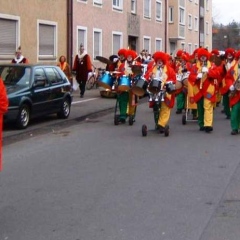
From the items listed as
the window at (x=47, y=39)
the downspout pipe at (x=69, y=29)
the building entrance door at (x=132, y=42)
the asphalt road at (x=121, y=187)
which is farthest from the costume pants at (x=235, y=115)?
the building entrance door at (x=132, y=42)

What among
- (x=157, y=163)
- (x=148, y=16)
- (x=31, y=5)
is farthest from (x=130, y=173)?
(x=148, y=16)

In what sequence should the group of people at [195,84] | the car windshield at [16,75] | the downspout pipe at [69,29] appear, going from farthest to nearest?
the downspout pipe at [69,29] → the car windshield at [16,75] → the group of people at [195,84]

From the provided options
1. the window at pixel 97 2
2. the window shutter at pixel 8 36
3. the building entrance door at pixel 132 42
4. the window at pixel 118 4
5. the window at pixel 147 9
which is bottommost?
the window shutter at pixel 8 36

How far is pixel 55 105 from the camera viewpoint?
54.9 ft

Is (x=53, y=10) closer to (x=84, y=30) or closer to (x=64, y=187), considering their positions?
(x=84, y=30)

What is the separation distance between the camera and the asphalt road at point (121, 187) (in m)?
6.36

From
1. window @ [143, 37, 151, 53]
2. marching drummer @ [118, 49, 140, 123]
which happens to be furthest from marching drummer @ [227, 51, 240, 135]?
window @ [143, 37, 151, 53]

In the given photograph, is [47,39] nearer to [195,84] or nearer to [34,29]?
[34,29]

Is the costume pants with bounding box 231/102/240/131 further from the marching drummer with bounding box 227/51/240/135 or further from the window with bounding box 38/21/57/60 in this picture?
the window with bounding box 38/21/57/60

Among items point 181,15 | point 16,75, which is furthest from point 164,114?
point 181,15

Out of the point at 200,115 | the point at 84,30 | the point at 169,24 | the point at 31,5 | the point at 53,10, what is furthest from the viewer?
the point at 169,24

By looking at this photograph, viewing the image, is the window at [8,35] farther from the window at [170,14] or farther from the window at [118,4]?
the window at [170,14]

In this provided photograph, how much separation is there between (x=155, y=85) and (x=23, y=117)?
10.7 ft

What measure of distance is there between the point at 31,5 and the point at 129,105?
1115cm
